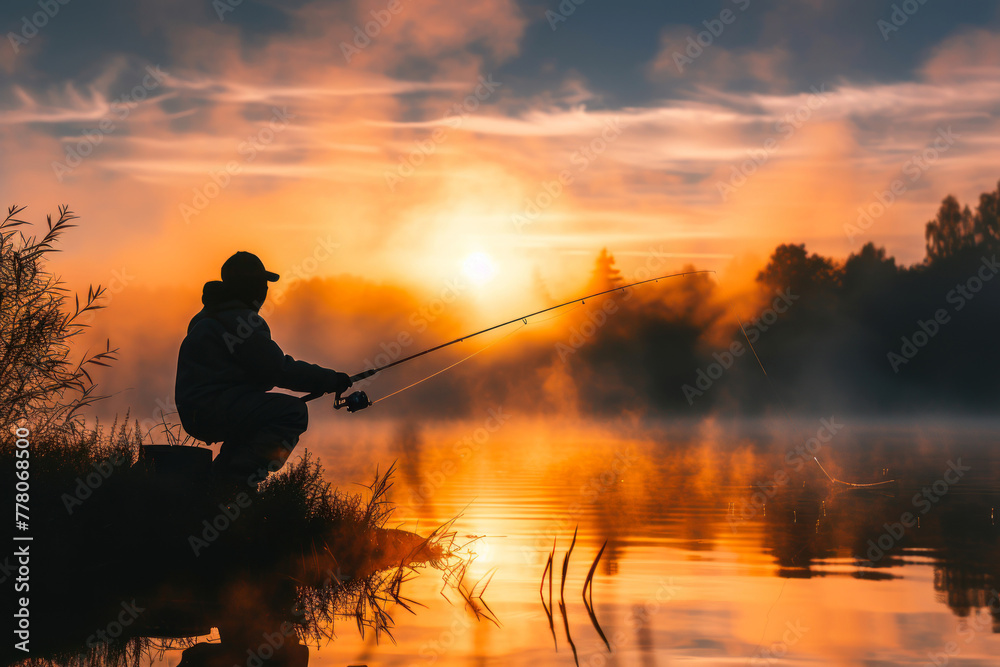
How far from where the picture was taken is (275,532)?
7875mm

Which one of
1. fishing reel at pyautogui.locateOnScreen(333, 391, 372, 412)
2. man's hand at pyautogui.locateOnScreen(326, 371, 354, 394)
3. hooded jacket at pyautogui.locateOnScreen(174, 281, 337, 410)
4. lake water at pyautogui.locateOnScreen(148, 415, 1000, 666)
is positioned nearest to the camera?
lake water at pyautogui.locateOnScreen(148, 415, 1000, 666)

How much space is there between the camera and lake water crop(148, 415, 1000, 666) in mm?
5578

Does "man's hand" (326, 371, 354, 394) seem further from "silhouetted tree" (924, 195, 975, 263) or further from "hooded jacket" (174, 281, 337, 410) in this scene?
"silhouetted tree" (924, 195, 975, 263)

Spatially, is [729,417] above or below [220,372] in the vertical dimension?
above

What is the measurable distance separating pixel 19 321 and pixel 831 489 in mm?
13342

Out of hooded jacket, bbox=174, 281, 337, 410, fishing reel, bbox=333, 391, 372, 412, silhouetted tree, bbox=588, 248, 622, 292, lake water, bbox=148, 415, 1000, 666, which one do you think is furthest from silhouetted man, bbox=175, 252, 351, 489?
silhouetted tree, bbox=588, 248, 622, 292

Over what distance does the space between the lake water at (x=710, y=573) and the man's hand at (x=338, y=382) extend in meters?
1.65

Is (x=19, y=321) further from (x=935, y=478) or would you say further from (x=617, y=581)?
(x=935, y=478)

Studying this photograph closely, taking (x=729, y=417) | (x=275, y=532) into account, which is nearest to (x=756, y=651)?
(x=275, y=532)

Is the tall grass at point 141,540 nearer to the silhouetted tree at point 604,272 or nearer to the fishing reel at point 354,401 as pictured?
the fishing reel at point 354,401

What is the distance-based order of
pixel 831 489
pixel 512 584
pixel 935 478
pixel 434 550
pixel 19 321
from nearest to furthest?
pixel 512 584, pixel 19 321, pixel 434 550, pixel 831 489, pixel 935 478

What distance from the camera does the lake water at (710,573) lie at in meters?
5.58

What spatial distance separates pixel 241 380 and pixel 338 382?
28.9 inches

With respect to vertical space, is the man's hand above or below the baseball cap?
below
